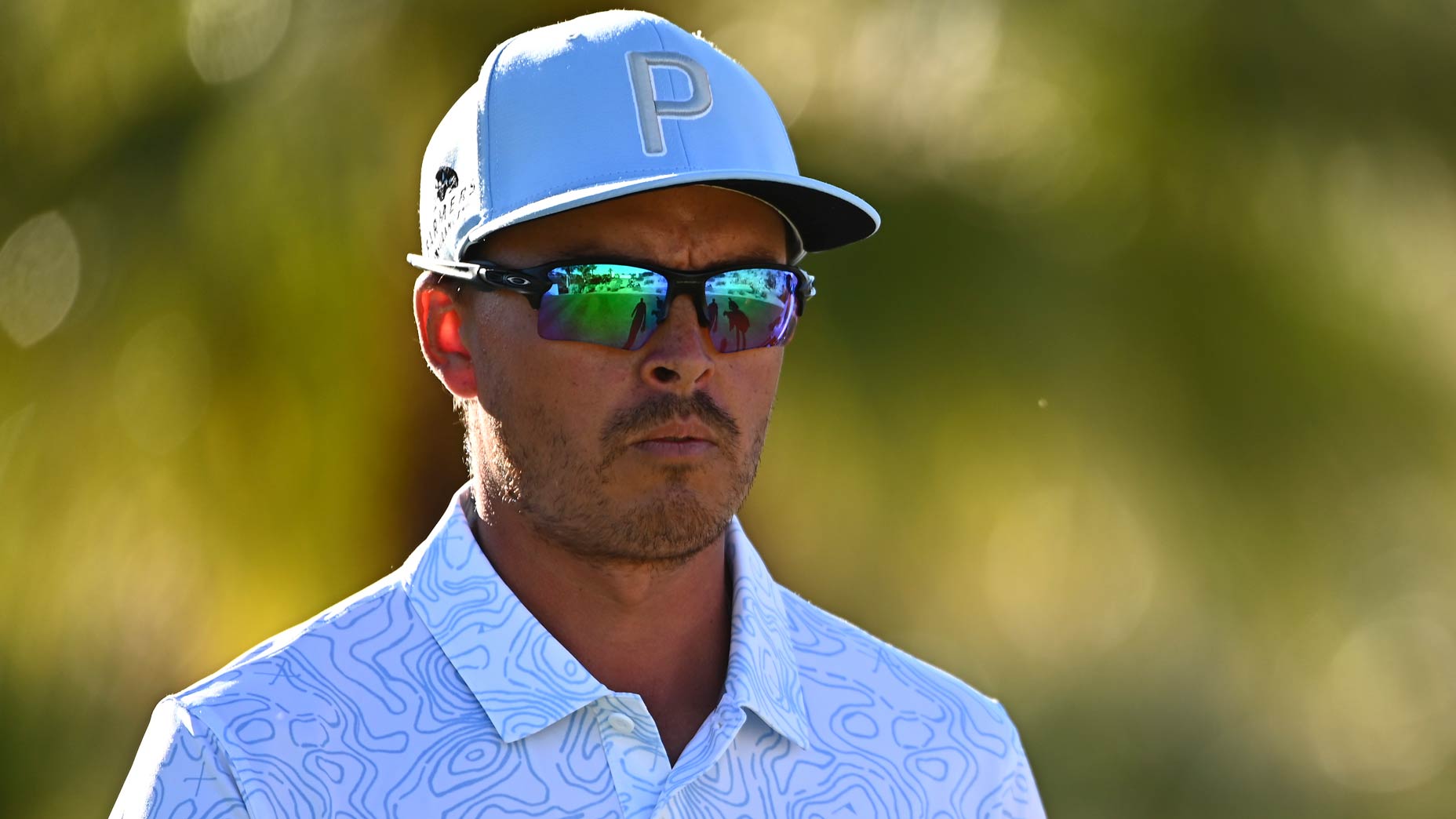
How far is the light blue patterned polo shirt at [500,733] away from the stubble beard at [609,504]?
0.46 ft

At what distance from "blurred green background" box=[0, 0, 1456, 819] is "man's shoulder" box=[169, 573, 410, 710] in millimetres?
3224

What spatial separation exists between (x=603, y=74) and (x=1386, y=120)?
15.3 ft

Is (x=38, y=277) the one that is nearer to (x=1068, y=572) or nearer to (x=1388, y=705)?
(x=1068, y=572)

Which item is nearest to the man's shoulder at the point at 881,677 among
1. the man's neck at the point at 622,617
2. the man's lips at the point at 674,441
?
the man's neck at the point at 622,617

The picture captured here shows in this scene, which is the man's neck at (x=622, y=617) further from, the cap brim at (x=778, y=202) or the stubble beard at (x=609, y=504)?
the cap brim at (x=778, y=202)

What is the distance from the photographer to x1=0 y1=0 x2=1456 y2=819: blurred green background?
6.18 m

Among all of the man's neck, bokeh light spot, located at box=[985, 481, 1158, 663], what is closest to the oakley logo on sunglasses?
the man's neck

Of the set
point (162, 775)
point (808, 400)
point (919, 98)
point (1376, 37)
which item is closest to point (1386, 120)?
point (1376, 37)

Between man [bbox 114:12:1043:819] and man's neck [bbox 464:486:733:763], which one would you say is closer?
man [bbox 114:12:1043:819]

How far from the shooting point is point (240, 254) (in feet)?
20.5

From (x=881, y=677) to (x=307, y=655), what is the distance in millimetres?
1052

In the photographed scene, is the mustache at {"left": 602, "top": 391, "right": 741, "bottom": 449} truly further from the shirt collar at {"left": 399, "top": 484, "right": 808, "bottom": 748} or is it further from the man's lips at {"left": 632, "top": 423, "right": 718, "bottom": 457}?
the shirt collar at {"left": 399, "top": 484, "right": 808, "bottom": 748}

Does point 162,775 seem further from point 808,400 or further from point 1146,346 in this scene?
→ point 1146,346

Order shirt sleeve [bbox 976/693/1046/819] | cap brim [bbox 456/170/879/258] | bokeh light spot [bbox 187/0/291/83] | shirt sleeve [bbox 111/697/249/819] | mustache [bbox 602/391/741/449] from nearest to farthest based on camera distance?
1. shirt sleeve [bbox 111/697/249/819]
2. cap brim [bbox 456/170/879/258]
3. mustache [bbox 602/391/741/449]
4. shirt sleeve [bbox 976/693/1046/819]
5. bokeh light spot [bbox 187/0/291/83]
